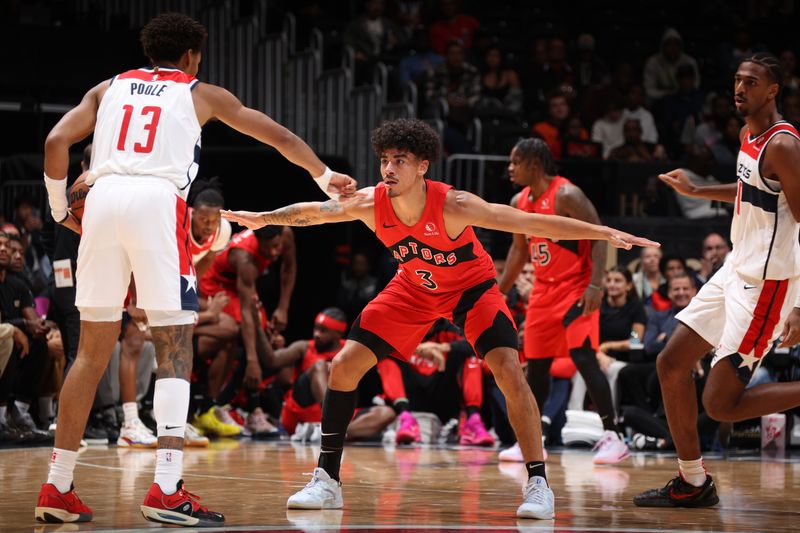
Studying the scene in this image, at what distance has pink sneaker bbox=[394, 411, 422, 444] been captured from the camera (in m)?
9.36

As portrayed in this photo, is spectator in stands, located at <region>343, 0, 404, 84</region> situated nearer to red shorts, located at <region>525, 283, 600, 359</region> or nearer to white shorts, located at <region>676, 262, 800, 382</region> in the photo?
red shorts, located at <region>525, 283, 600, 359</region>

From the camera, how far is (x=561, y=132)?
41.0 ft

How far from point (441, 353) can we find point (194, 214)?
2491 millimetres

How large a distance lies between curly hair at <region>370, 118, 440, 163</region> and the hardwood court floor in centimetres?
160

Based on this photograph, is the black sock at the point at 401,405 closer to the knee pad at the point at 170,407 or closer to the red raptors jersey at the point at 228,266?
the red raptors jersey at the point at 228,266

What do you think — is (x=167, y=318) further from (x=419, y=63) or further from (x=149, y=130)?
(x=419, y=63)

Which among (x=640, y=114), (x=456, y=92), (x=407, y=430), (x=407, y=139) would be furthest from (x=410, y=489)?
(x=640, y=114)

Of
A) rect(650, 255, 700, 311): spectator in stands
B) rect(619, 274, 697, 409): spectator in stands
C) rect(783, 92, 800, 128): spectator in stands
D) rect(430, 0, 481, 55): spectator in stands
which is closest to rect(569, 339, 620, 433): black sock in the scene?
rect(619, 274, 697, 409): spectator in stands

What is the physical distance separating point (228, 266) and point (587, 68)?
6.45 m

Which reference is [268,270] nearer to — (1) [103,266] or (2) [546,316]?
(2) [546,316]

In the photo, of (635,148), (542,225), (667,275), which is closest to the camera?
(542,225)

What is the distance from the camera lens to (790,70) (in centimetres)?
1394

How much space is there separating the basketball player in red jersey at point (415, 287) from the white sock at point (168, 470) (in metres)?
0.67

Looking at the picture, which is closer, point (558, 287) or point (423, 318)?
point (423, 318)
